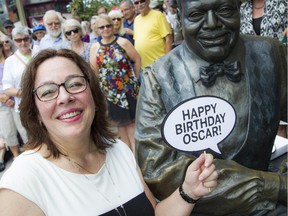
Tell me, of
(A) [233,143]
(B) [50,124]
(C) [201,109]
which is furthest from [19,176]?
(A) [233,143]

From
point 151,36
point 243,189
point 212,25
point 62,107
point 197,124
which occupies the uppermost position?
point 212,25

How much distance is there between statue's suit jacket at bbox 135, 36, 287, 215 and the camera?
1.60 m

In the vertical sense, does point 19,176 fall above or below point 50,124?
below

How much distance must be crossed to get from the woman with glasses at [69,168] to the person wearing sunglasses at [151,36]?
292 centimetres

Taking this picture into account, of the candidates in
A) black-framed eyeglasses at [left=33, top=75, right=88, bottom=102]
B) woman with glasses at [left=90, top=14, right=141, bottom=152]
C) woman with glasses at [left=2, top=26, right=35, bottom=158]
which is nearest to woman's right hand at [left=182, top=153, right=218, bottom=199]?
black-framed eyeglasses at [left=33, top=75, right=88, bottom=102]

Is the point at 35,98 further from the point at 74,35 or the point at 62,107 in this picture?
the point at 74,35

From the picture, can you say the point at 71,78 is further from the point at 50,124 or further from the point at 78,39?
the point at 78,39

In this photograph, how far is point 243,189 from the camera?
4.91 feet

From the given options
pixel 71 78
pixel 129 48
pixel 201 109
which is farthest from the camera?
pixel 129 48

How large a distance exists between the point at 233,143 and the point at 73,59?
0.82 metres

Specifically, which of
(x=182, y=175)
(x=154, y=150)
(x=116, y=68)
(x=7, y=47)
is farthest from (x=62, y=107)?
(x=7, y=47)

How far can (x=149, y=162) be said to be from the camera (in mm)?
1626

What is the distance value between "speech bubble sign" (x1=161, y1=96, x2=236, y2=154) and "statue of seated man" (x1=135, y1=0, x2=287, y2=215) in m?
0.19

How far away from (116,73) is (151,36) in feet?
3.02
